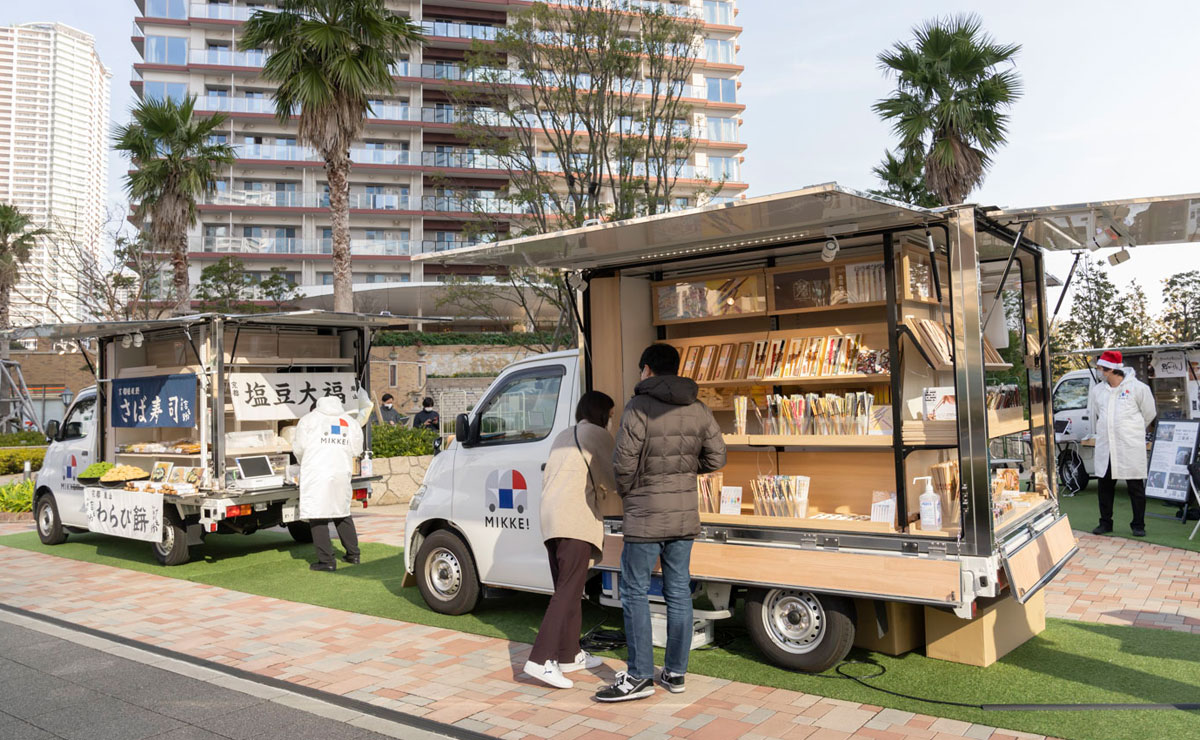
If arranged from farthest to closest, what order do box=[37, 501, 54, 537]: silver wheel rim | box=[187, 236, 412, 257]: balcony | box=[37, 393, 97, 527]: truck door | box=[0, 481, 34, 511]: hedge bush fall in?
box=[187, 236, 412, 257]: balcony
box=[0, 481, 34, 511]: hedge bush
box=[37, 501, 54, 537]: silver wheel rim
box=[37, 393, 97, 527]: truck door

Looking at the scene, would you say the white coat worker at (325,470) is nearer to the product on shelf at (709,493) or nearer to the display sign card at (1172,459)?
the product on shelf at (709,493)

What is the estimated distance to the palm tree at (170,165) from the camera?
21.8 metres

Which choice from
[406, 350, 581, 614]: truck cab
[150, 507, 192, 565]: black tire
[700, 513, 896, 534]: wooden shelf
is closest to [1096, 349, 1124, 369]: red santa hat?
[700, 513, 896, 534]: wooden shelf

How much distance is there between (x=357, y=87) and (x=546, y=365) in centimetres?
1241

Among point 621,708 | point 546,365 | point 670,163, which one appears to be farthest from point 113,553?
point 670,163

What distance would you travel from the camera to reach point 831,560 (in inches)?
193

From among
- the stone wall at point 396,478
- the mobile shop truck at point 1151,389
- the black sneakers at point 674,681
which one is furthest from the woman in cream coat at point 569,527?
the mobile shop truck at point 1151,389

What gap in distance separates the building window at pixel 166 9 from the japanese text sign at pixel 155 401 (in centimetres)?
4380

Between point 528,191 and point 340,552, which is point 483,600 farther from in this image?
point 528,191

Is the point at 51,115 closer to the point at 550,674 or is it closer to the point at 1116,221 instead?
the point at 550,674

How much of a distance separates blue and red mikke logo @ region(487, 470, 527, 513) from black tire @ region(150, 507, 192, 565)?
16.1ft

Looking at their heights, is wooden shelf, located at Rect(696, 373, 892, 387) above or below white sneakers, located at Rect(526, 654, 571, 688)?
above

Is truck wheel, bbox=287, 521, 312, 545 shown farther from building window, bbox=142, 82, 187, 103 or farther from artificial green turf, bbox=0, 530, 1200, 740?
building window, bbox=142, 82, 187, 103

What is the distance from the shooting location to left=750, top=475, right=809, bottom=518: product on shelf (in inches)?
221
